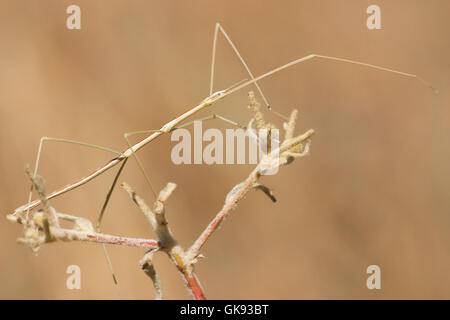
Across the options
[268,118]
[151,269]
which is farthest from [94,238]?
[268,118]

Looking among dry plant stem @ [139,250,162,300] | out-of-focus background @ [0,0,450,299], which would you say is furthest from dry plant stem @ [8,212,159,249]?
out-of-focus background @ [0,0,450,299]

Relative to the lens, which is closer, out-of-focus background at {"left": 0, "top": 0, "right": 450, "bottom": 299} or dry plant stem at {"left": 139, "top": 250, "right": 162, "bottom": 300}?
dry plant stem at {"left": 139, "top": 250, "right": 162, "bottom": 300}

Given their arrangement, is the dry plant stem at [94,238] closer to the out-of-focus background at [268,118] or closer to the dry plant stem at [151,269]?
the dry plant stem at [151,269]

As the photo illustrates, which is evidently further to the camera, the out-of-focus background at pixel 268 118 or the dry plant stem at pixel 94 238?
the out-of-focus background at pixel 268 118

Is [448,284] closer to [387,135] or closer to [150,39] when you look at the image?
[387,135]

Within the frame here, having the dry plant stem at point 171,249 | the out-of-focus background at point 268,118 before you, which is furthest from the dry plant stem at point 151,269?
the out-of-focus background at point 268,118

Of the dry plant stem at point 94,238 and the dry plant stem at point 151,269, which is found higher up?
the dry plant stem at point 94,238

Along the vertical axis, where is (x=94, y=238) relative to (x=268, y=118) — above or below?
below

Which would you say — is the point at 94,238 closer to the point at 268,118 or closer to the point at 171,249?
the point at 171,249

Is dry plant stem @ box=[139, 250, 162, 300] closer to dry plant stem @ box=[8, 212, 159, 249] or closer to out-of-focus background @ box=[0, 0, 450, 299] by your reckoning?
dry plant stem @ box=[8, 212, 159, 249]
